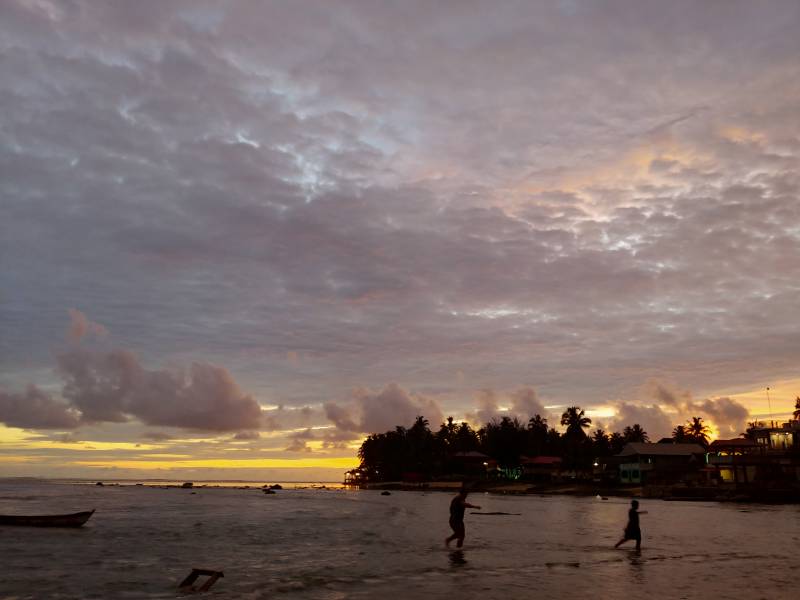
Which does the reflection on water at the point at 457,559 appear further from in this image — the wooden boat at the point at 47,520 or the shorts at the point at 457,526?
the wooden boat at the point at 47,520

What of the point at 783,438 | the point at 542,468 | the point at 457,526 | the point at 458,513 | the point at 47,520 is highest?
the point at 783,438

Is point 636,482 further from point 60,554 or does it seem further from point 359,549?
point 60,554

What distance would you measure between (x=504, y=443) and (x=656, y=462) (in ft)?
151

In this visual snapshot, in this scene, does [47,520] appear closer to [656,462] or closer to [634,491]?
Result: [634,491]

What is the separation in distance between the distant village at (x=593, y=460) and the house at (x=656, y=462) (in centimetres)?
16

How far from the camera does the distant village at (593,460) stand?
278 ft

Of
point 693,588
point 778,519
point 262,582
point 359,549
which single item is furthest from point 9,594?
point 778,519

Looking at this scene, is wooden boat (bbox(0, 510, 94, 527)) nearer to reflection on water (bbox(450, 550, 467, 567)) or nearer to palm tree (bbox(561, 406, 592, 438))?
reflection on water (bbox(450, 550, 467, 567))

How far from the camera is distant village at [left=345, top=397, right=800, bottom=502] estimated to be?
84.7 metres

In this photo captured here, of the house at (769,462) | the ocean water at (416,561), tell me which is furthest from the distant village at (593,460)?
the ocean water at (416,561)

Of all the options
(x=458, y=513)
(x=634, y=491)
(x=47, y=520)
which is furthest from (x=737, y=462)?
(x=47, y=520)

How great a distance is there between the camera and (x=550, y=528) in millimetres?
45125

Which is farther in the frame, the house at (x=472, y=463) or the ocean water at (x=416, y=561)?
the house at (x=472, y=463)

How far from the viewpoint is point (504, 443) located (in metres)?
157
